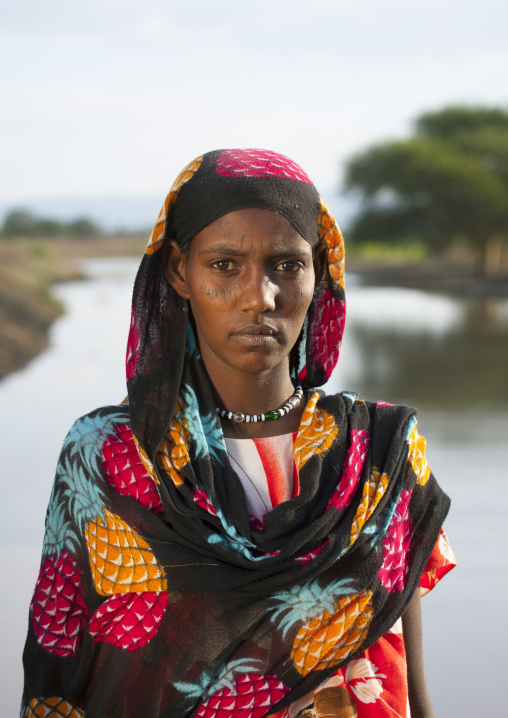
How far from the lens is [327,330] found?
5.56 feet

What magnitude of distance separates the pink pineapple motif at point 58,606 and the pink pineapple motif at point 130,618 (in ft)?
0.16

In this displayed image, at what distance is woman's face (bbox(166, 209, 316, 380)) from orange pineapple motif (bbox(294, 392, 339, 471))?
0.38ft

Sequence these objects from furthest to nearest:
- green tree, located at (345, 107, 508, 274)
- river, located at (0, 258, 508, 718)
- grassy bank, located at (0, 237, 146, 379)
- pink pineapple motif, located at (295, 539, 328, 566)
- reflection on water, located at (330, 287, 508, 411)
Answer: green tree, located at (345, 107, 508, 274)
grassy bank, located at (0, 237, 146, 379)
reflection on water, located at (330, 287, 508, 411)
river, located at (0, 258, 508, 718)
pink pineapple motif, located at (295, 539, 328, 566)

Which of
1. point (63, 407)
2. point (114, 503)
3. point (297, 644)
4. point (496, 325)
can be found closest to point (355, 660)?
point (297, 644)

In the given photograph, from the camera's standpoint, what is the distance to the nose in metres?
1.43

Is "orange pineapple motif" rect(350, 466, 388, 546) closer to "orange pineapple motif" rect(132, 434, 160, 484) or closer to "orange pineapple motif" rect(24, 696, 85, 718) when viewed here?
"orange pineapple motif" rect(132, 434, 160, 484)

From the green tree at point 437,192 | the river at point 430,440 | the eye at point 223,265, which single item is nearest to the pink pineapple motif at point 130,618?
the eye at point 223,265

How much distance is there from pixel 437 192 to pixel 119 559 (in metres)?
25.9

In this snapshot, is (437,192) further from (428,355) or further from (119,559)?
(119,559)

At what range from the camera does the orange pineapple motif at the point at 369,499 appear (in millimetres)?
1436

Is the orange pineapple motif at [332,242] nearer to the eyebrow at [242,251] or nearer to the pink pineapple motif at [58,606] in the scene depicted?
the eyebrow at [242,251]

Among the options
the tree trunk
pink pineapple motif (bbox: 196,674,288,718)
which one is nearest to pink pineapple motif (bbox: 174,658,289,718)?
pink pineapple motif (bbox: 196,674,288,718)

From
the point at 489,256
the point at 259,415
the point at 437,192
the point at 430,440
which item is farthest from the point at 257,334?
the point at 489,256

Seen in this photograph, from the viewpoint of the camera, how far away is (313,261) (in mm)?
1584
